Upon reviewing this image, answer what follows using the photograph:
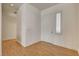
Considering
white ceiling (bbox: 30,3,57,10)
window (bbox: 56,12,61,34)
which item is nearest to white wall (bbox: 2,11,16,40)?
white ceiling (bbox: 30,3,57,10)

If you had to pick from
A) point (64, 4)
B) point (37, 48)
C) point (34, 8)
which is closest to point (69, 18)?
point (64, 4)

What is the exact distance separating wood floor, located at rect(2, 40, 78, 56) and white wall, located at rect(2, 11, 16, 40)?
91 mm

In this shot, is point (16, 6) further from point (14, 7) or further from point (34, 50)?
point (34, 50)

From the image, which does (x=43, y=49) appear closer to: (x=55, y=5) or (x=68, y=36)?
(x=68, y=36)

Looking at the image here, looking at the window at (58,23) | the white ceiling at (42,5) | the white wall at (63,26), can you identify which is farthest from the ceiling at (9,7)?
the window at (58,23)

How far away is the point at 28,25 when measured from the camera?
2168mm

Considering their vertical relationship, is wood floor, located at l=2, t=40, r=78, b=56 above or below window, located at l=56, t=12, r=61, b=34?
below

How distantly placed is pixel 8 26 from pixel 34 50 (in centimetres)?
64

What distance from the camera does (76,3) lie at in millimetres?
2078

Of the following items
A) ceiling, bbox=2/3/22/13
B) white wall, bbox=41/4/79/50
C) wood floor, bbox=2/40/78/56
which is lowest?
wood floor, bbox=2/40/78/56

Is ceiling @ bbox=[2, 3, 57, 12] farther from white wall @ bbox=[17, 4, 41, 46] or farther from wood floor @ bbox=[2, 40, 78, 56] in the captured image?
wood floor @ bbox=[2, 40, 78, 56]

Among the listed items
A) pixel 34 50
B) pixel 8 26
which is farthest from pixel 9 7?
pixel 34 50

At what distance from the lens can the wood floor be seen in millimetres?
2092

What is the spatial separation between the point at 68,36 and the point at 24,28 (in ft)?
2.63
